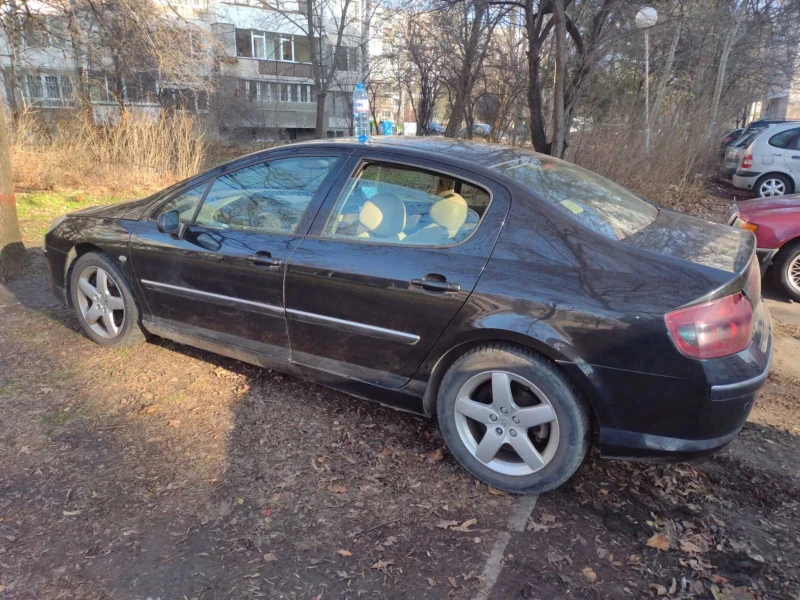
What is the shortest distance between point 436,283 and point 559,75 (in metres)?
7.60

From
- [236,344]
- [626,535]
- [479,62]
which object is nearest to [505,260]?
[626,535]

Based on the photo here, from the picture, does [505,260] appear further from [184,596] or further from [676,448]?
[184,596]

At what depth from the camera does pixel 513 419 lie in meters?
2.74

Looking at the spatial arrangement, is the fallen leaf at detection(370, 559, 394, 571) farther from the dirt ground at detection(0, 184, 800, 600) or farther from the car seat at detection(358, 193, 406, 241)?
the car seat at detection(358, 193, 406, 241)

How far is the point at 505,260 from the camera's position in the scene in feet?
8.90

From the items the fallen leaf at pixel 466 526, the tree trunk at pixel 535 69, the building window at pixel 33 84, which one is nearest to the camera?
the fallen leaf at pixel 466 526

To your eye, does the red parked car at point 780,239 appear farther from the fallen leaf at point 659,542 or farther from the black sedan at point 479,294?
the fallen leaf at point 659,542

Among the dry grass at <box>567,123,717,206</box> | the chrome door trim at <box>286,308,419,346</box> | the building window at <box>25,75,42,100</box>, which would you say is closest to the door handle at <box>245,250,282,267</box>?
the chrome door trim at <box>286,308,419,346</box>

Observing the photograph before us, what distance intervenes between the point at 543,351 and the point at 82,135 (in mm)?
11142

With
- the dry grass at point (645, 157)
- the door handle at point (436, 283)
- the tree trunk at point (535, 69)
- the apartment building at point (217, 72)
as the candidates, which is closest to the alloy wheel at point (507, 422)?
the door handle at point (436, 283)

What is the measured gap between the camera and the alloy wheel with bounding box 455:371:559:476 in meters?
2.69

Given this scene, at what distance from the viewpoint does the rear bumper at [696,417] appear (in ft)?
7.89

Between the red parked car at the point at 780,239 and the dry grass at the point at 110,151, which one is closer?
the red parked car at the point at 780,239

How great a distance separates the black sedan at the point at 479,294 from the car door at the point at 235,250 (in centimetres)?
1
